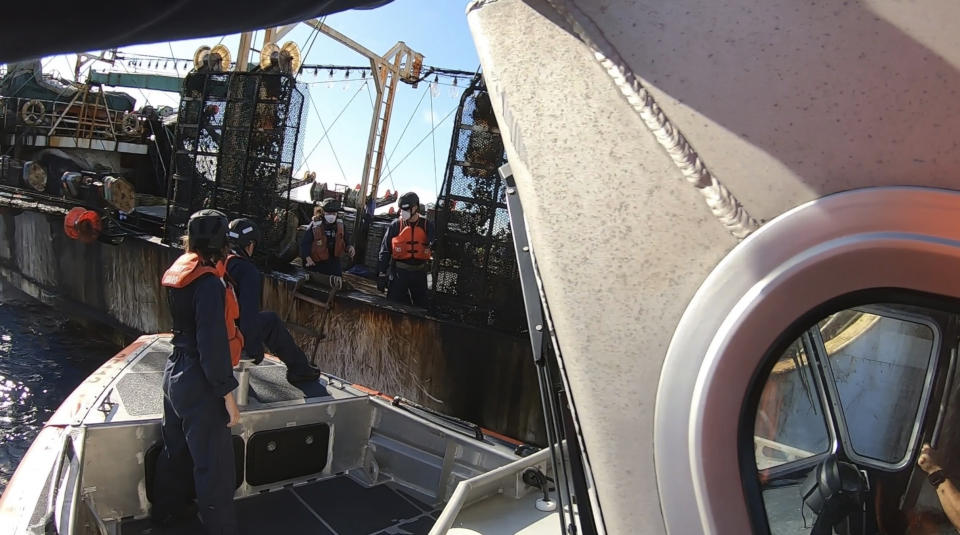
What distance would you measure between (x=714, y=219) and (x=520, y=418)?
5.44 meters

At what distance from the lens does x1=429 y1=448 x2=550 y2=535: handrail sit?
2340 mm

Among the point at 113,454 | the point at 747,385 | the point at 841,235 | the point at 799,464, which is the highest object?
the point at 841,235

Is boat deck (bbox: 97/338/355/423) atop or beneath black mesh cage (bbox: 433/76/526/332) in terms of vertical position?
beneath

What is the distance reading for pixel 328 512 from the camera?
424cm

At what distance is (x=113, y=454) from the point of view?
145 inches

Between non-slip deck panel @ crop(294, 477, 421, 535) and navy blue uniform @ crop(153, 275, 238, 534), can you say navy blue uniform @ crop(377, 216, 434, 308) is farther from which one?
navy blue uniform @ crop(153, 275, 238, 534)

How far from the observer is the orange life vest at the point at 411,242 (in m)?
7.79

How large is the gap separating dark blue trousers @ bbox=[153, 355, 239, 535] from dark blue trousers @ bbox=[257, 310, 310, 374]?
4.49ft

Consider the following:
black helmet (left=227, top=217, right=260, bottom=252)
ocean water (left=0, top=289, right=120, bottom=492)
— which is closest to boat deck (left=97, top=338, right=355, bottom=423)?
black helmet (left=227, top=217, right=260, bottom=252)

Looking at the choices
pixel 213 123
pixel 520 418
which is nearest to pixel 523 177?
pixel 520 418

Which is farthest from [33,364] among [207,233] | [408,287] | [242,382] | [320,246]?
[207,233]

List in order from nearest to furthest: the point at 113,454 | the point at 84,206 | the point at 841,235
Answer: the point at 841,235, the point at 113,454, the point at 84,206

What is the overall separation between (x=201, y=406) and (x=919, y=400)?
3419mm

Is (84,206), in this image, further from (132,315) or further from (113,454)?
(113,454)
